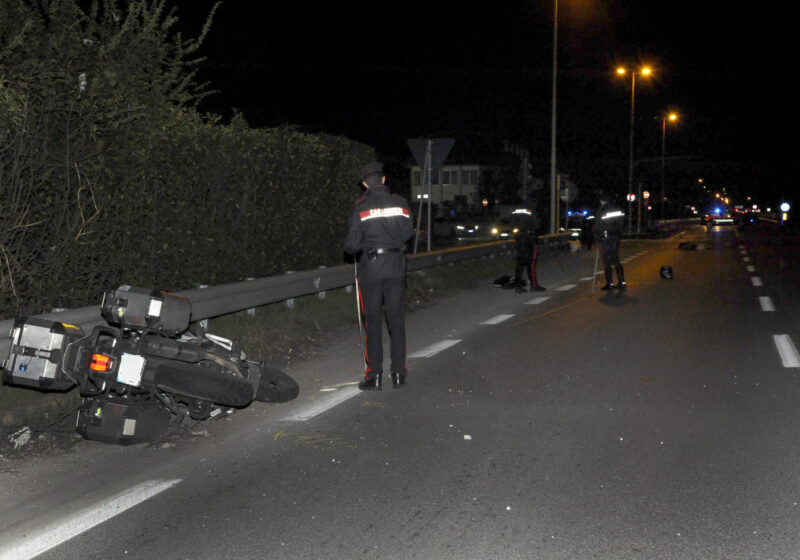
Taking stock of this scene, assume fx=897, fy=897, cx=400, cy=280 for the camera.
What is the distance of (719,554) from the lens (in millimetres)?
3977

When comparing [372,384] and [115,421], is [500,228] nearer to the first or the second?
[372,384]

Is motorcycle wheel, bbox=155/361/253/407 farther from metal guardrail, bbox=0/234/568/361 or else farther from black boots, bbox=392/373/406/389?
black boots, bbox=392/373/406/389

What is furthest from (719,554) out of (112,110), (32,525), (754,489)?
(112,110)

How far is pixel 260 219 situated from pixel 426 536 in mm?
7914

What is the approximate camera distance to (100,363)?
5.44 meters

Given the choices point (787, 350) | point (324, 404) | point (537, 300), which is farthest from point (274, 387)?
point (537, 300)

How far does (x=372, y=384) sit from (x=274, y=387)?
1.21 metres

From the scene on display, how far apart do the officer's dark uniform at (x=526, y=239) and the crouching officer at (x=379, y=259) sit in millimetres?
8516

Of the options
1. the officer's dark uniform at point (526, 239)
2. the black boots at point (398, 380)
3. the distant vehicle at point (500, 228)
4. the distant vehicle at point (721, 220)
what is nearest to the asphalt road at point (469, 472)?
the black boots at point (398, 380)

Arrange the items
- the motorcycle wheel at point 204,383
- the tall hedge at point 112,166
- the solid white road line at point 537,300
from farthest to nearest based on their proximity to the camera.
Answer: the solid white road line at point 537,300 → the tall hedge at point 112,166 → the motorcycle wheel at point 204,383

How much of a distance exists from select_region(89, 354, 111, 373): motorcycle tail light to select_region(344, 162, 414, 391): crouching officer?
2684 mm

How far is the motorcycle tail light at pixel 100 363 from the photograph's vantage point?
5.43m

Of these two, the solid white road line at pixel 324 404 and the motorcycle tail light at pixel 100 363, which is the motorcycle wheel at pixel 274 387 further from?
the motorcycle tail light at pixel 100 363

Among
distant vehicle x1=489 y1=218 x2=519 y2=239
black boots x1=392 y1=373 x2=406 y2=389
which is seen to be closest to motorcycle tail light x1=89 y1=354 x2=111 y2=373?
black boots x1=392 y1=373 x2=406 y2=389
